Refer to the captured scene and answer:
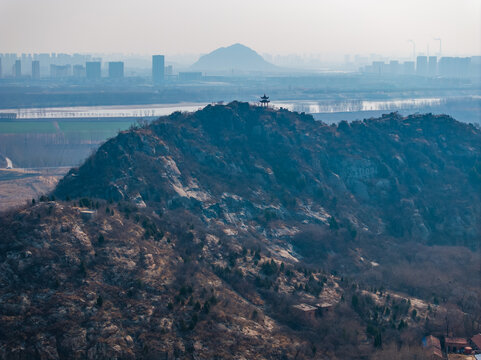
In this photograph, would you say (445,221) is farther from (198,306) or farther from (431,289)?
(198,306)

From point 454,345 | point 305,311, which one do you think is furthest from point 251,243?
point 454,345

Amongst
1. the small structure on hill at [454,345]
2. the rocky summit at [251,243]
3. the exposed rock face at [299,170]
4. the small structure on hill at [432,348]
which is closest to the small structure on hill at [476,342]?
→ the small structure on hill at [454,345]

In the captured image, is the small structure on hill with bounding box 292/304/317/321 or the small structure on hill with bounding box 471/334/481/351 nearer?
the small structure on hill with bounding box 471/334/481/351

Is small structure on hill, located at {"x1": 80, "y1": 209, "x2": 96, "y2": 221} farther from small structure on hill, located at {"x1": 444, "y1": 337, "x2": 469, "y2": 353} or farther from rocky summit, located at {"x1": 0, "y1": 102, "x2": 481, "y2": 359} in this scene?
small structure on hill, located at {"x1": 444, "y1": 337, "x2": 469, "y2": 353}

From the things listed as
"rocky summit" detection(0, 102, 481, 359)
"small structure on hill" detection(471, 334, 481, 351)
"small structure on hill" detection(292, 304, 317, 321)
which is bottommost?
"small structure on hill" detection(471, 334, 481, 351)

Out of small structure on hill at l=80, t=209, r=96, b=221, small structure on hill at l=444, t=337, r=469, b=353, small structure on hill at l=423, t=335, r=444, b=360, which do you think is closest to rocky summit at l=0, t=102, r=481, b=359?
small structure on hill at l=80, t=209, r=96, b=221

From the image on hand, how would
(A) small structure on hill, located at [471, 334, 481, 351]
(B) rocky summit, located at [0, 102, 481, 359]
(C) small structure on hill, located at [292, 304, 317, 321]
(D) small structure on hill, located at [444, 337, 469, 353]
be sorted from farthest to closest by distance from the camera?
1. (C) small structure on hill, located at [292, 304, 317, 321]
2. (A) small structure on hill, located at [471, 334, 481, 351]
3. (D) small structure on hill, located at [444, 337, 469, 353]
4. (B) rocky summit, located at [0, 102, 481, 359]

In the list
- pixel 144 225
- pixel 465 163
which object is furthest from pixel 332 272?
pixel 465 163
